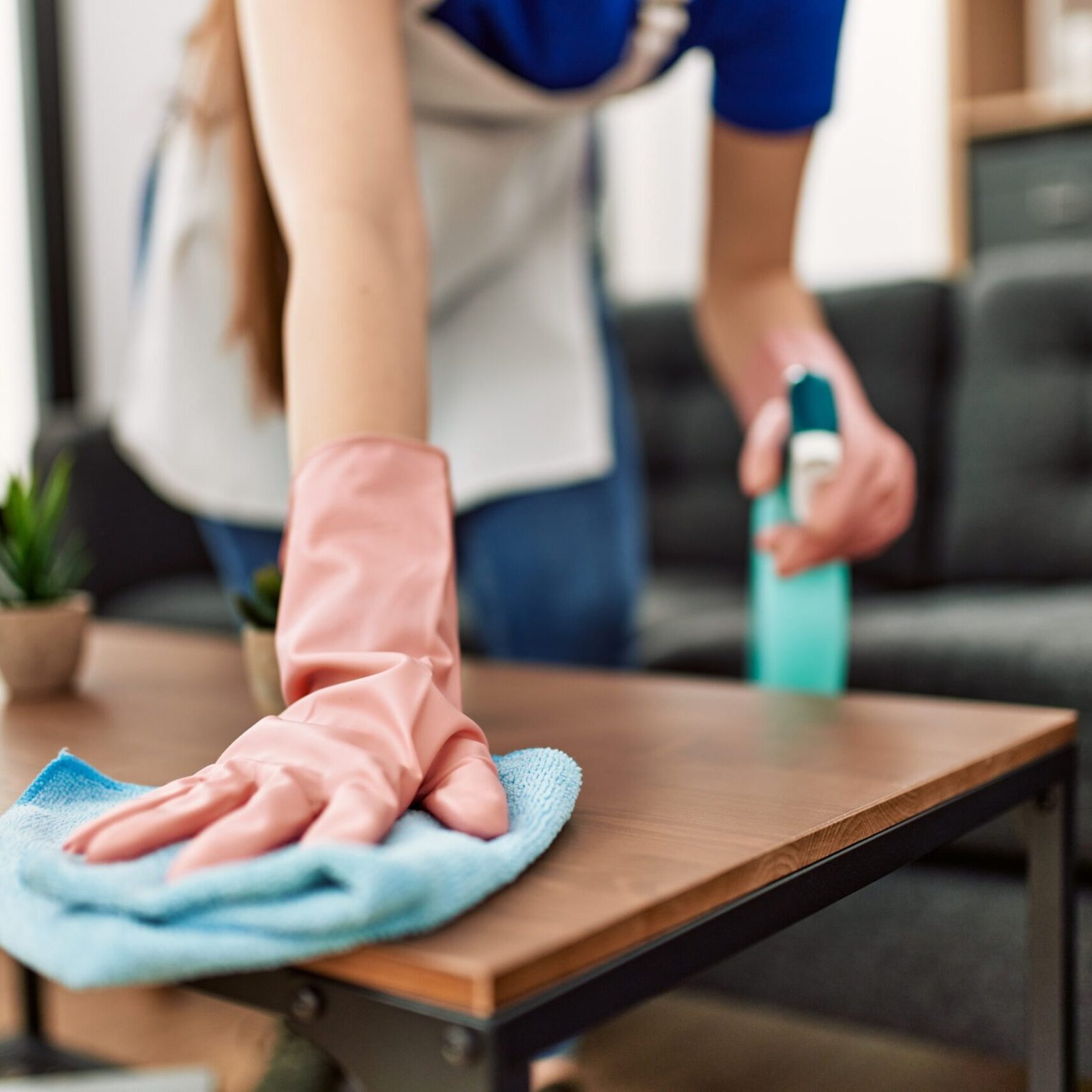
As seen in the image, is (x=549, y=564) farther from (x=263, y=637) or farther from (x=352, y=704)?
(x=352, y=704)

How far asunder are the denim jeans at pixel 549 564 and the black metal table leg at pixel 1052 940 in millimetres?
490

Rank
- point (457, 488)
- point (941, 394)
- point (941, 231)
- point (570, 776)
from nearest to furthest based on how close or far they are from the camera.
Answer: point (570, 776)
point (457, 488)
point (941, 394)
point (941, 231)

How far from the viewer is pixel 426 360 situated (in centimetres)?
65

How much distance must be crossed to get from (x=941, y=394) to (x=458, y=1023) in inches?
63.3

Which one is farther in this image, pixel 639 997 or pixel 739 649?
pixel 739 649

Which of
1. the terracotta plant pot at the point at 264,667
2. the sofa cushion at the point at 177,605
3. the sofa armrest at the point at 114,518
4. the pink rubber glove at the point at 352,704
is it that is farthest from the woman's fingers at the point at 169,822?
the sofa armrest at the point at 114,518

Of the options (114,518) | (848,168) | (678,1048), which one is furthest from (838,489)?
(848,168)

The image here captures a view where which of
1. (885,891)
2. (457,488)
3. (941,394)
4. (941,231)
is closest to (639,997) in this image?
(457,488)

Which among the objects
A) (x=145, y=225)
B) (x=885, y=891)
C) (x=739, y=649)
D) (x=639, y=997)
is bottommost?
(x=885, y=891)

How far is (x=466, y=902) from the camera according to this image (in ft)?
1.31

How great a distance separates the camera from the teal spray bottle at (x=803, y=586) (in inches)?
33.6

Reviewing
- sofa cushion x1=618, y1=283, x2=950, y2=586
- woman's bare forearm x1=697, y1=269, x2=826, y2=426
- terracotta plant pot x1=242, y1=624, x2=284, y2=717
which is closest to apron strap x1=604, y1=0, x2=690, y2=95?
woman's bare forearm x1=697, y1=269, x2=826, y2=426

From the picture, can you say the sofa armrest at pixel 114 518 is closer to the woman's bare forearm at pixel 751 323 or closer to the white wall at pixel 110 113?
the white wall at pixel 110 113

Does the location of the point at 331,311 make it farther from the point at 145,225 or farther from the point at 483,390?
the point at 145,225
